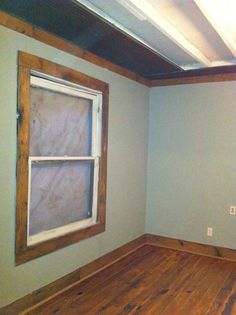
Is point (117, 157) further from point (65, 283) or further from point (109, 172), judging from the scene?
point (65, 283)

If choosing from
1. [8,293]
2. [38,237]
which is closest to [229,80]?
[38,237]

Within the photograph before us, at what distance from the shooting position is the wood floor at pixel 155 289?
2.64m

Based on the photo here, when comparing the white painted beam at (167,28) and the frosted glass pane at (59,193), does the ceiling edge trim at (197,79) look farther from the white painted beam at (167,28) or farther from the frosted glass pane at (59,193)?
the frosted glass pane at (59,193)

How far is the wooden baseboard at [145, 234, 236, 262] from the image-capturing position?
3.92m

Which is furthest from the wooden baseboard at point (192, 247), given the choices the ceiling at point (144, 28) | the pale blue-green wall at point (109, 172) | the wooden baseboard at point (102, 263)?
the ceiling at point (144, 28)

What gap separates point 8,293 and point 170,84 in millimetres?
3260

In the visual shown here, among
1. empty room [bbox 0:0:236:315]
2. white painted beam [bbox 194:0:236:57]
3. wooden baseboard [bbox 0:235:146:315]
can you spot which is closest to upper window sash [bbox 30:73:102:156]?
empty room [bbox 0:0:236:315]

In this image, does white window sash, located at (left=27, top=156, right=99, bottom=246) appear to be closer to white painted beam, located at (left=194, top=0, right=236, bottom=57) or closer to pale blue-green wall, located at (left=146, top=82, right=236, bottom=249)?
pale blue-green wall, located at (left=146, top=82, right=236, bottom=249)

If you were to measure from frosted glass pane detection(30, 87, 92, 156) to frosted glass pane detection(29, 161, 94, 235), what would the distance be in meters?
0.14

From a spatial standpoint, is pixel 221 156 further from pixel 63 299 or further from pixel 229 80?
pixel 63 299

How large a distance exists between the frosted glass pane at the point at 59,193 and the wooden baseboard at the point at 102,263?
532 mm

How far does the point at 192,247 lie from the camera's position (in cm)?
414

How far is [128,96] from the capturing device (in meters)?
3.93

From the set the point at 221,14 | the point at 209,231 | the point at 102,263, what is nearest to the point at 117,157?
the point at 102,263
